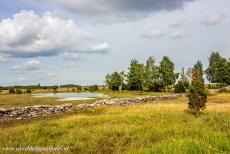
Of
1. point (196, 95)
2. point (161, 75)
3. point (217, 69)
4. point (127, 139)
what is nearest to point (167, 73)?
point (161, 75)

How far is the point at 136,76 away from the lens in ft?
379

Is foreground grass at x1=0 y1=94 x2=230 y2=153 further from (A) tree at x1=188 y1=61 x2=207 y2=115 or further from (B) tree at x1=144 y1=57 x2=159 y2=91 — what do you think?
(B) tree at x1=144 y1=57 x2=159 y2=91

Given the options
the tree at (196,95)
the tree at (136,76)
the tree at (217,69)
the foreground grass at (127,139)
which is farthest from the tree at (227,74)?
the foreground grass at (127,139)

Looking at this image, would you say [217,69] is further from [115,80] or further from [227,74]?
[115,80]

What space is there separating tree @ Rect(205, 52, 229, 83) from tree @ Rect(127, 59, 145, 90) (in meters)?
25.1

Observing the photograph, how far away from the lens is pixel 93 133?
20016 mm

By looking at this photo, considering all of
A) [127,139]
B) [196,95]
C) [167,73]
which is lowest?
[127,139]

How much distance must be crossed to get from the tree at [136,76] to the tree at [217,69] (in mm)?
25059

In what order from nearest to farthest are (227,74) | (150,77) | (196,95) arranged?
1. (196,95)
2. (150,77)
3. (227,74)

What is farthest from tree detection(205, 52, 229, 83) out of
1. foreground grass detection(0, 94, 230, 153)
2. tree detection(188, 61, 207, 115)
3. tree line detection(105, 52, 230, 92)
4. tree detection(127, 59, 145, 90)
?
foreground grass detection(0, 94, 230, 153)

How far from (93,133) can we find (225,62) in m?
107

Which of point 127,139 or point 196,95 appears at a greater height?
point 196,95

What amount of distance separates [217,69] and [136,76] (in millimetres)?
26884

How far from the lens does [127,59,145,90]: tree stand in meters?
112
